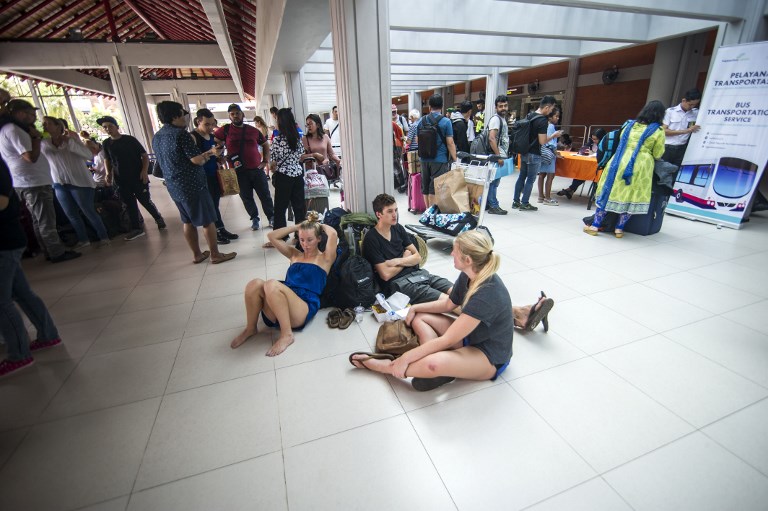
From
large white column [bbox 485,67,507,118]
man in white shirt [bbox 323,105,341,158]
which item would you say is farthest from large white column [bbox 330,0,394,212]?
large white column [bbox 485,67,507,118]

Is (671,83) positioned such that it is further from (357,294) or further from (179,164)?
(179,164)

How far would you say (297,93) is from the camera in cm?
789

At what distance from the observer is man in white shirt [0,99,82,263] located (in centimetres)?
321

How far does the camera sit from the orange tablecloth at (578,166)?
573 cm

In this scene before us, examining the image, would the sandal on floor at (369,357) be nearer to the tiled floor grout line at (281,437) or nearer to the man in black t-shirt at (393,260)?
the tiled floor grout line at (281,437)

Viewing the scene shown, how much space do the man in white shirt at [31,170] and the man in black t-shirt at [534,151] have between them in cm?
600

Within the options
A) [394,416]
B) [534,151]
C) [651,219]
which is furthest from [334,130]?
[394,416]

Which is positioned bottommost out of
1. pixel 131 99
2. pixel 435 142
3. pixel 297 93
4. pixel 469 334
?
pixel 469 334

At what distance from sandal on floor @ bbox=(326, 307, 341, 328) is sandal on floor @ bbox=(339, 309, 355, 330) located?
3cm

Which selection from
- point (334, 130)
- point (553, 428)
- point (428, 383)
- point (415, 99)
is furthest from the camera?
point (415, 99)

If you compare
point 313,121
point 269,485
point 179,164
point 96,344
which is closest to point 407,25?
point 313,121

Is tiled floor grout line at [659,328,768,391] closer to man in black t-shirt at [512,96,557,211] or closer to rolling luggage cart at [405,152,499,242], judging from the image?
rolling luggage cart at [405,152,499,242]

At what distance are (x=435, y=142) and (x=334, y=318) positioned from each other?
316 centimetres

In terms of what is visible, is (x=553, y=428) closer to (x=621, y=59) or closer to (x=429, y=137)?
(x=429, y=137)
